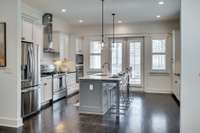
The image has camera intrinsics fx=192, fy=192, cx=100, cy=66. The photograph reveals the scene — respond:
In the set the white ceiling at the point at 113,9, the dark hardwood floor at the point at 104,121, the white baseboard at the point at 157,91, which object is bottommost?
the dark hardwood floor at the point at 104,121

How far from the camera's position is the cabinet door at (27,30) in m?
5.12

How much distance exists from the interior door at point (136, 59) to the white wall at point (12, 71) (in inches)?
214

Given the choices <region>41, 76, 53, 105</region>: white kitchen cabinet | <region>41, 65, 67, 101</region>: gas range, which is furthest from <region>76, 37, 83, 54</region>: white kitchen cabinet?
<region>41, 76, 53, 105</region>: white kitchen cabinet

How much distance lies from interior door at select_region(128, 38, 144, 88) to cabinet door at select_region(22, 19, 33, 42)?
4.58 m

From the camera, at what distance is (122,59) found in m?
8.73

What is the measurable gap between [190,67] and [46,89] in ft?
14.0

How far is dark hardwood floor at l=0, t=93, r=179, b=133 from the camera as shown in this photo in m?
3.93

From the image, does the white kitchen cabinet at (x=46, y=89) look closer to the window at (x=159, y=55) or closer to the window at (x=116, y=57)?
the window at (x=116, y=57)

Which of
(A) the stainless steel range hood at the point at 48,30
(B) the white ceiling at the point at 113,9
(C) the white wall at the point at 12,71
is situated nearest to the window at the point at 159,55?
(B) the white ceiling at the point at 113,9

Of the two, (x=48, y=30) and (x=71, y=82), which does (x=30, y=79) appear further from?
(x=71, y=82)

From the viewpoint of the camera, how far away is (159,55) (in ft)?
27.0

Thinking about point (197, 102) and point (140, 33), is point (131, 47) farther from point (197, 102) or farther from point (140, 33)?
point (197, 102)

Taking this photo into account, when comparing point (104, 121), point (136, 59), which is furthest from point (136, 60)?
point (104, 121)

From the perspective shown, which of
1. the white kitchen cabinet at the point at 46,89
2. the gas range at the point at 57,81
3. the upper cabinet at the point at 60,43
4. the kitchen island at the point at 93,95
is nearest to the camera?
the kitchen island at the point at 93,95
